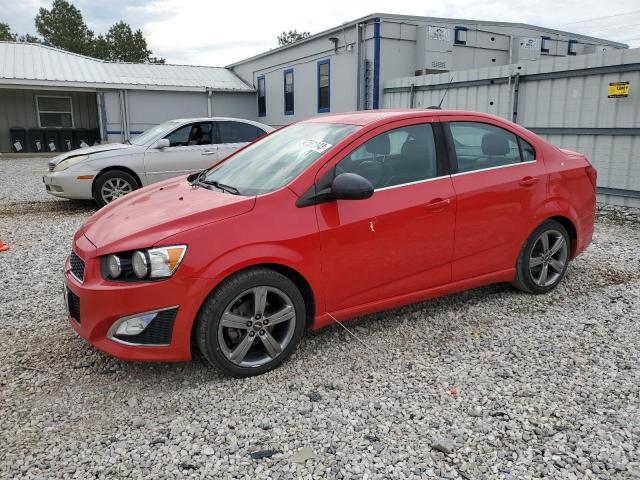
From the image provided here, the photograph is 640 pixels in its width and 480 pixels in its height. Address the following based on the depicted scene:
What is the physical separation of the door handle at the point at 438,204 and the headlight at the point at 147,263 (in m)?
1.74

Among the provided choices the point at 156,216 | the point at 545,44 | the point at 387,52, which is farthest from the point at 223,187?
the point at 545,44

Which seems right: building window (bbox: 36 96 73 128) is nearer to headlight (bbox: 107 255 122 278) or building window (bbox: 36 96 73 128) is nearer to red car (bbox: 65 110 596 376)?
red car (bbox: 65 110 596 376)

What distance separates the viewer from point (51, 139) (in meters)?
→ 22.3

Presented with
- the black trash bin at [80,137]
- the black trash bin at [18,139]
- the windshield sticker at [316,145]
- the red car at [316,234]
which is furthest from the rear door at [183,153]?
the black trash bin at [18,139]

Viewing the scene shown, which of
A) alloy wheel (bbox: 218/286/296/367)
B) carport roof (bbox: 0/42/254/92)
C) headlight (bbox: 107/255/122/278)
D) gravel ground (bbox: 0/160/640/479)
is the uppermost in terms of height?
carport roof (bbox: 0/42/254/92)

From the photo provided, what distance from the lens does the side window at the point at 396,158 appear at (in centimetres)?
354

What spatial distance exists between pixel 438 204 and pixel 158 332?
6.81 feet

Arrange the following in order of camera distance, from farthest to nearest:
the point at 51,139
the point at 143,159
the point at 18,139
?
the point at 51,139
the point at 18,139
the point at 143,159

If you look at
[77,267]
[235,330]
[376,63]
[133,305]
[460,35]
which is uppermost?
[460,35]

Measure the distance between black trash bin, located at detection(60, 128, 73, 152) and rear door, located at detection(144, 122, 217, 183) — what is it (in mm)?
16220

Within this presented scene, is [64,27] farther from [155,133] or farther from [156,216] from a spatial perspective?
[156,216]

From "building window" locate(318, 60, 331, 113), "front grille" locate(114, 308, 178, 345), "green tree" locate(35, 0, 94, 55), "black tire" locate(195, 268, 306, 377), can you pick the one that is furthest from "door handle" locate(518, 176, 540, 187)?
"green tree" locate(35, 0, 94, 55)

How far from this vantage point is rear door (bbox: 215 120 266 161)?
920 centimetres

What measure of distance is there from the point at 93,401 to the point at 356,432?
1516mm
